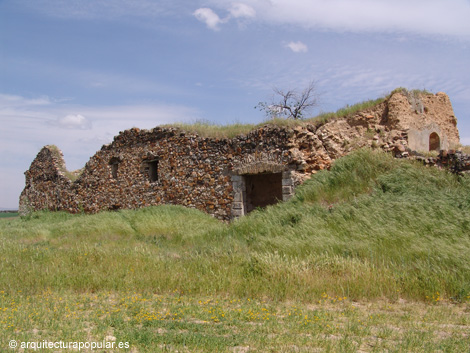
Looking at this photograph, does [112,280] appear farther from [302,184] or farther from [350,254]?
[302,184]

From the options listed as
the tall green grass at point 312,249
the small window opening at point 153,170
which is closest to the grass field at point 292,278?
the tall green grass at point 312,249

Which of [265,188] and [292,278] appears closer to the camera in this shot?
[292,278]

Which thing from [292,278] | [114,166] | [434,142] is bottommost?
[292,278]

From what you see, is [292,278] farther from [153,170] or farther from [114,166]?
[114,166]

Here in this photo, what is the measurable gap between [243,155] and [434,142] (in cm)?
571

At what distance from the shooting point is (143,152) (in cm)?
1416

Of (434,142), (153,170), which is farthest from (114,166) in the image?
(434,142)

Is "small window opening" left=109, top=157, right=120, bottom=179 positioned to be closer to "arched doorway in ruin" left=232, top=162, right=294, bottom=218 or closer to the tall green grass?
the tall green grass

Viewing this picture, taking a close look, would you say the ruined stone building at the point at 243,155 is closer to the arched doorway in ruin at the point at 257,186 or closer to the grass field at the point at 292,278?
the arched doorway in ruin at the point at 257,186

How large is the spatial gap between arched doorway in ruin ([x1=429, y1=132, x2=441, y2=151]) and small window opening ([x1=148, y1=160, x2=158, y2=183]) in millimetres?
8676

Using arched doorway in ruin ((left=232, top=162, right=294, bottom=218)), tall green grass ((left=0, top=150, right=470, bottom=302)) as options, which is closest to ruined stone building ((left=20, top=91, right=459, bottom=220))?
arched doorway in ruin ((left=232, top=162, right=294, bottom=218))

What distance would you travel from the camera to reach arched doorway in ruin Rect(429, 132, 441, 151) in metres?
12.2

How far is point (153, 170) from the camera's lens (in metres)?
14.3

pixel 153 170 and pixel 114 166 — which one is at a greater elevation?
pixel 114 166
